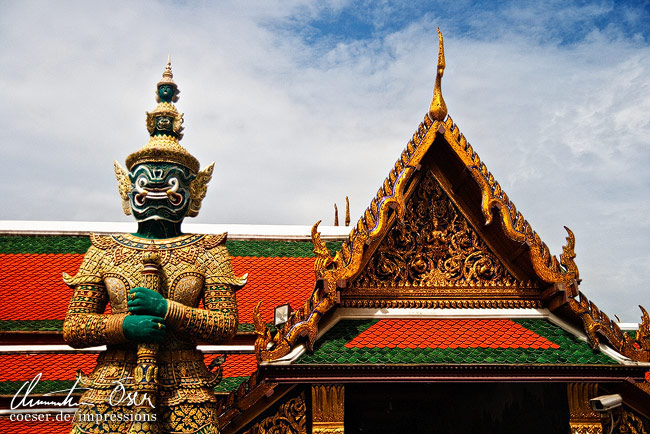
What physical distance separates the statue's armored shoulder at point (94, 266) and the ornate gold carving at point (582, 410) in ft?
14.5

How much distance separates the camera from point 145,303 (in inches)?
195

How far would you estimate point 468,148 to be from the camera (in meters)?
6.30

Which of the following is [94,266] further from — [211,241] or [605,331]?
[605,331]

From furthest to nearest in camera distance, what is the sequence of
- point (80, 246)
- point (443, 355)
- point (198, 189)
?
point (80, 246), point (198, 189), point (443, 355)

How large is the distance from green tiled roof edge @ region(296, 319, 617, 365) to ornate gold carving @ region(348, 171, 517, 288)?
0.72m

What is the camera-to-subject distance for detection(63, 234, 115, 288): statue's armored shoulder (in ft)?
17.7

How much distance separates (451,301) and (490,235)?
0.80 meters

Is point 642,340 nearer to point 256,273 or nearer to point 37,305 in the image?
point 256,273

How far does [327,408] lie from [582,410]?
7.77 feet

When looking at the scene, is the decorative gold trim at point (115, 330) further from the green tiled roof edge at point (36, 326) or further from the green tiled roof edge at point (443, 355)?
the green tiled roof edge at point (36, 326)

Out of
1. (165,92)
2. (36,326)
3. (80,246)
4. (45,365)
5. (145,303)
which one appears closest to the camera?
(145,303)

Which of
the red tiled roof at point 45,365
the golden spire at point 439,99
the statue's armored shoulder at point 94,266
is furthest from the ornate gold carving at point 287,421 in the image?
the golden spire at point 439,99

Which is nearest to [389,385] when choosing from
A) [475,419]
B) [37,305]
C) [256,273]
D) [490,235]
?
[475,419]

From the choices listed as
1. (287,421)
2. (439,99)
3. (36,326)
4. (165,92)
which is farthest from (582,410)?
(36,326)
